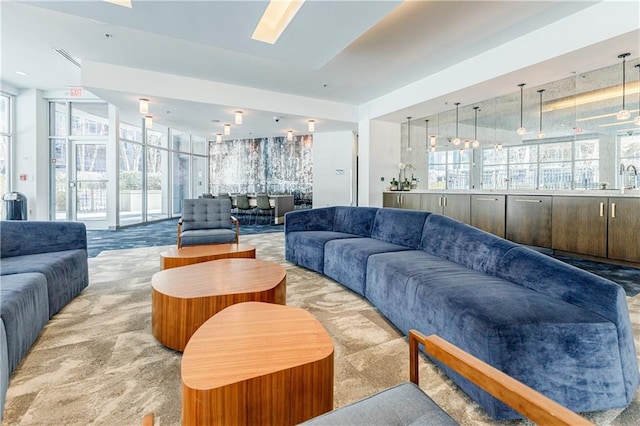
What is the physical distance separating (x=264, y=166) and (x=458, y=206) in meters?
6.90

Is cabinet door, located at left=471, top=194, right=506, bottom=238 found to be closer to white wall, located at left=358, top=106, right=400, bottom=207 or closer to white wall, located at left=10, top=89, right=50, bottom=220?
white wall, located at left=358, top=106, right=400, bottom=207

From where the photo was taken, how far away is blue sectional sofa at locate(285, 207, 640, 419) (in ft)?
4.35

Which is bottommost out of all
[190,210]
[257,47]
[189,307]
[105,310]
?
[105,310]

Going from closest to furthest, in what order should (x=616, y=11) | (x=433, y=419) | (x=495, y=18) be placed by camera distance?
1. (x=433, y=419)
2. (x=616, y=11)
3. (x=495, y=18)

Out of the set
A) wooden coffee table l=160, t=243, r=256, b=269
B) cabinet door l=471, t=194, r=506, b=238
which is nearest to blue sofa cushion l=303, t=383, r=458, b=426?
wooden coffee table l=160, t=243, r=256, b=269

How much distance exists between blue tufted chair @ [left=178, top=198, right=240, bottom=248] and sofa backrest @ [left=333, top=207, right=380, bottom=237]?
1425 millimetres

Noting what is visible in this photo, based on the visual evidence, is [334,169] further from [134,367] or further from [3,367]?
[3,367]

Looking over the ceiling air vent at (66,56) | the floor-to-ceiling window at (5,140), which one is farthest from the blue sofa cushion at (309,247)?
the floor-to-ceiling window at (5,140)

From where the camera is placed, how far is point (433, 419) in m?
0.85

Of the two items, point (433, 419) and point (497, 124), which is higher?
point (497, 124)

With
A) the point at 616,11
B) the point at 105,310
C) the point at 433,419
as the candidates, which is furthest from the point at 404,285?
the point at 616,11

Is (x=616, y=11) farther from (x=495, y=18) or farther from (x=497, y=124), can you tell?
(x=497, y=124)

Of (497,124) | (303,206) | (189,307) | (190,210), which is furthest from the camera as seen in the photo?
(303,206)

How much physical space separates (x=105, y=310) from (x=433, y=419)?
108 inches
